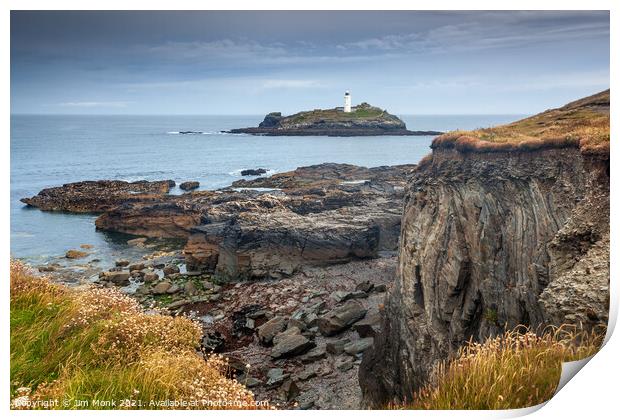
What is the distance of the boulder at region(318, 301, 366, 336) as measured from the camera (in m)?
15.6

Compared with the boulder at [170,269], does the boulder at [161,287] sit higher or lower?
lower

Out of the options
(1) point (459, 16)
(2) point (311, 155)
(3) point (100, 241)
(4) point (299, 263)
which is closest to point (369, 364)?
(2) point (311, 155)

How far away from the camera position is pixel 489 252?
8.66 m

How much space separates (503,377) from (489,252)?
3552 millimetres

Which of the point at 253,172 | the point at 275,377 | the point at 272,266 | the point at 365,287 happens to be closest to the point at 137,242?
the point at 253,172

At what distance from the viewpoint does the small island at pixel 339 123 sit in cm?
1011

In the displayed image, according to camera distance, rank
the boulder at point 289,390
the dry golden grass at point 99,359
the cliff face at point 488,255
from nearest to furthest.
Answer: the dry golden grass at point 99,359
the cliff face at point 488,255
the boulder at point 289,390

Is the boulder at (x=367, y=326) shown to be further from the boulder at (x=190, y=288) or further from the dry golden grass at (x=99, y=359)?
the dry golden grass at (x=99, y=359)

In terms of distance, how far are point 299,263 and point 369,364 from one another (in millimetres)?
10777

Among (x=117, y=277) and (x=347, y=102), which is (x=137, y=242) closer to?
(x=117, y=277)

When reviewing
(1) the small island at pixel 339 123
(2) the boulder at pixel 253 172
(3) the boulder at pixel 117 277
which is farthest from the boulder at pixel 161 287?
(1) the small island at pixel 339 123

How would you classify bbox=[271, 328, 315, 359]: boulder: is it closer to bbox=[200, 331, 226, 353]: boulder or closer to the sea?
bbox=[200, 331, 226, 353]: boulder

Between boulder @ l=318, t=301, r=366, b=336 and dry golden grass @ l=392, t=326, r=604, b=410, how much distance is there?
30.7 feet

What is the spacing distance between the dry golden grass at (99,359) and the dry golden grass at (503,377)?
93.7 inches
